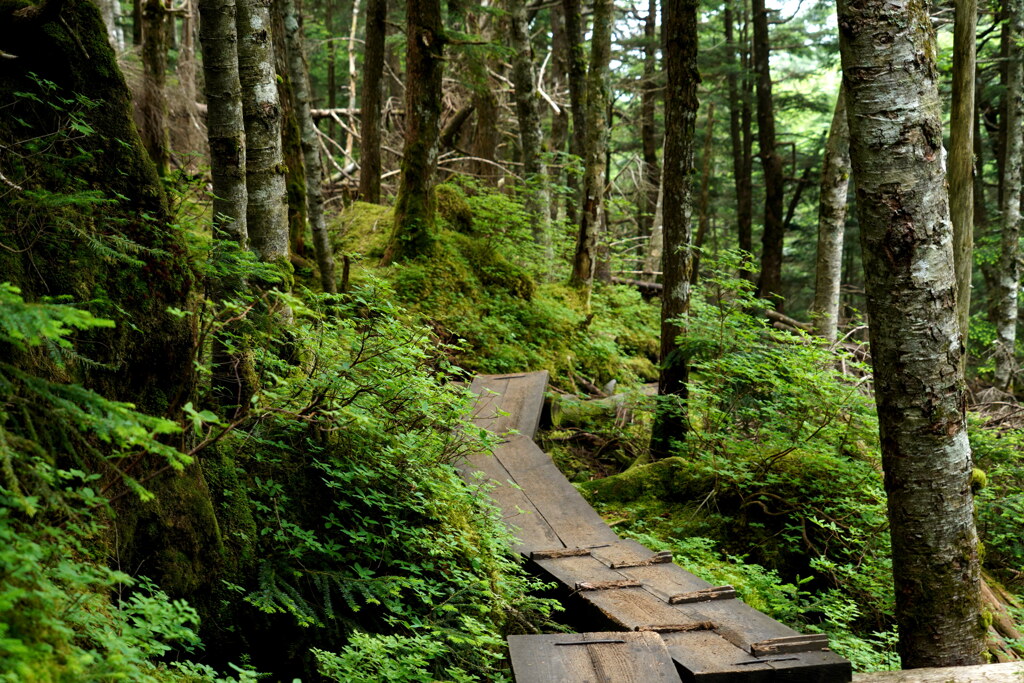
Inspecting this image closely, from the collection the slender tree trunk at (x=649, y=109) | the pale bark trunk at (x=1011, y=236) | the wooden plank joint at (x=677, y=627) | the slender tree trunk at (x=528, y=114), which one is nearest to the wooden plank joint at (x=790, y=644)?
the wooden plank joint at (x=677, y=627)

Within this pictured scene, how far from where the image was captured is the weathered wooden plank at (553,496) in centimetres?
613

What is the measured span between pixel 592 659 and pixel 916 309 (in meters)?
2.61

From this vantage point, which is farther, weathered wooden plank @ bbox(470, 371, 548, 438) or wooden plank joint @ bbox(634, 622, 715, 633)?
weathered wooden plank @ bbox(470, 371, 548, 438)

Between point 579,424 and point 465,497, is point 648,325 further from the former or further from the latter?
point 465,497

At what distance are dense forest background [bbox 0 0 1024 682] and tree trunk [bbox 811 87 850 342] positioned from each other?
0.22ft

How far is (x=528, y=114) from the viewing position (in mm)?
15148

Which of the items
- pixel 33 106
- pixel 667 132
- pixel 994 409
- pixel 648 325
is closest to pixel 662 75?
pixel 648 325

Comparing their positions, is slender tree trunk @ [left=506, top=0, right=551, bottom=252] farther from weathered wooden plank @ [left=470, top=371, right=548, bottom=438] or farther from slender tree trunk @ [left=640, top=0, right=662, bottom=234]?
slender tree trunk @ [left=640, top=0, right=662, bottom=234]

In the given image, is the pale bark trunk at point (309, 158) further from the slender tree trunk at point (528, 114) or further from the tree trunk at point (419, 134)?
the slender tree trunk at point (528, 114)

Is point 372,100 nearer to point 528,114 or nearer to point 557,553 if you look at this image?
point 528,114

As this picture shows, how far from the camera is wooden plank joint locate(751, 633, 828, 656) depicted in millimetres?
3943

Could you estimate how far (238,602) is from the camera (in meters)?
3.73

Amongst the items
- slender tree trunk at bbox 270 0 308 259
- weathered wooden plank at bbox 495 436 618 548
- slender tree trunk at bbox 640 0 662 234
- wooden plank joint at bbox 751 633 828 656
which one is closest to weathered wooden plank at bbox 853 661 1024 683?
wooden plank joint at bbox 751 633 828 656

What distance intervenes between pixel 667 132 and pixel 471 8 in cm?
607
